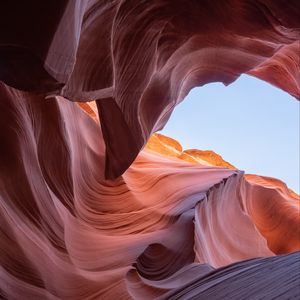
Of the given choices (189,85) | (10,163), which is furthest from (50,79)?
(189,85)

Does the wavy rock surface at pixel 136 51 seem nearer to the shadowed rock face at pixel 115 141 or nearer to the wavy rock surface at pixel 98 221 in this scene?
the shadowed rock face at pixel 115 141

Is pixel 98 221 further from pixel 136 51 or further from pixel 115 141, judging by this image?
pixel 136 51

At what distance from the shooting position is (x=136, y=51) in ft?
9.98

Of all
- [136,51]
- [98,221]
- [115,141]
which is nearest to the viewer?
[136,51]

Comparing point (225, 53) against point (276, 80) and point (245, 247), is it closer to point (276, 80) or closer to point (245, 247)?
point (276, 80)

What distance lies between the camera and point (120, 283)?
11.1 ft

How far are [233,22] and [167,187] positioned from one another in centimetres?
220

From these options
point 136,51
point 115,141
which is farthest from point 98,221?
point 136,51

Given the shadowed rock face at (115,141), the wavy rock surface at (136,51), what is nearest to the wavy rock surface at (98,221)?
the shadowed rock face at (115,141)

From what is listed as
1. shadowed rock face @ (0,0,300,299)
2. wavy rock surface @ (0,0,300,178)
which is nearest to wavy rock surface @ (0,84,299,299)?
shadowed rock face @ (0,0,300,299)

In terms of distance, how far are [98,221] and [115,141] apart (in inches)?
34.2

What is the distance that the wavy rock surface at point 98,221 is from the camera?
2.89 meters

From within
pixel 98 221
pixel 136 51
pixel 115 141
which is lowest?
pixel 98 221

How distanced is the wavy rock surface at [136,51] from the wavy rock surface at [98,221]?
35 cm
